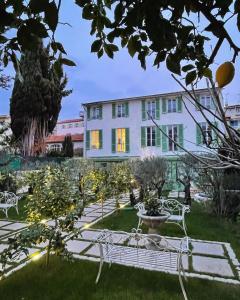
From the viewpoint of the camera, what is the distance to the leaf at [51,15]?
75 centimetres

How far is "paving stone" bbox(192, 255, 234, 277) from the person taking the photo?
12.1ft

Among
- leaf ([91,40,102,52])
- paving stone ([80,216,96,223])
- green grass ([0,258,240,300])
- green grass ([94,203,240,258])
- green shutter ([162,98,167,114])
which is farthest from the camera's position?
green shutter ([162,98,167,114])

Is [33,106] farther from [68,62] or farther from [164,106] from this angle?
[68,62]

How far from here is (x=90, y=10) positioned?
4.32ft

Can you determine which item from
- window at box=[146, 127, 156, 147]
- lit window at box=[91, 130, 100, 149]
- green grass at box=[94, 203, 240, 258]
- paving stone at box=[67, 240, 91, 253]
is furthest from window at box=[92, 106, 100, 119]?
paving stone at box=[67, 240, 91, 253]

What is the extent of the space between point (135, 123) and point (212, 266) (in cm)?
1485

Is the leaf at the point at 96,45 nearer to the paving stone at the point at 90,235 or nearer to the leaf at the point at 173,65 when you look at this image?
the leaf at the point at 173,65

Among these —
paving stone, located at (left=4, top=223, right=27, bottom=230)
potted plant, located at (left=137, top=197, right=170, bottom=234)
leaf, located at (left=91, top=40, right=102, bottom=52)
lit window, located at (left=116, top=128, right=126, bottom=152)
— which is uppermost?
lit window, located at (left=116, top=128, right=126, bottom=152)

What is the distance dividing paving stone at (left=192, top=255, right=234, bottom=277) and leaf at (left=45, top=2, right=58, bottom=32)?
3937 millimetres

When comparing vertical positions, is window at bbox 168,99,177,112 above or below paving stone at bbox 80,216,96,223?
above

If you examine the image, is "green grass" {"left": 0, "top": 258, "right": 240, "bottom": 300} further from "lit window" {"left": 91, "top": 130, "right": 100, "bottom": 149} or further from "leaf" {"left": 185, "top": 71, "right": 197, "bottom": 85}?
"lit window" {"left": 91, "top": 130, "right": 100, "bottom": 149}

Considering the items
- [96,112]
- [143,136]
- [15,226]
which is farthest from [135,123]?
[15,226]

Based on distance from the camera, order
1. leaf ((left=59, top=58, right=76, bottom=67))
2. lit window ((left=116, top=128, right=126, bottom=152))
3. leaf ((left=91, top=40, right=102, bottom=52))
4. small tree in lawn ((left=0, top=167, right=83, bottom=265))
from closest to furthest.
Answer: leaf ((left=59, top=58, right=76, bottom=67))
leaf ((left=91, top=40, right=102, bottom=52))
small tree in lawn ((left=0, top=167, right=83, bottom=265))
lit window ((left=116, top=128, right=126, bottom=152))

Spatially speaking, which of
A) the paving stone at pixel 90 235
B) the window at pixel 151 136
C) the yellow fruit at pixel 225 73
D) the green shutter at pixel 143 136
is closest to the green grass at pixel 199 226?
the paving stone at pixel 90 235
